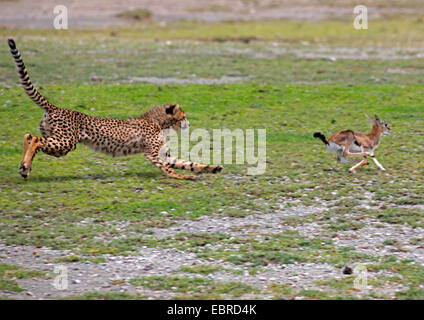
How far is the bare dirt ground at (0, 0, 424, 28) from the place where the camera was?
103 ft

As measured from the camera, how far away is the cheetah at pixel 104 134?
9742mm

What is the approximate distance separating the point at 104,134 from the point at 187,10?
83.6 ft

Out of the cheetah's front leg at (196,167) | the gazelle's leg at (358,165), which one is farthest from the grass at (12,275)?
the gazelle's leg at (358,165)

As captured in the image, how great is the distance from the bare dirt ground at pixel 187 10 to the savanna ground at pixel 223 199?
1275 centimetres

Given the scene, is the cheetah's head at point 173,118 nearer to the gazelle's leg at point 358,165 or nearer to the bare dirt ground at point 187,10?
the gazelle's leg at point 358,165

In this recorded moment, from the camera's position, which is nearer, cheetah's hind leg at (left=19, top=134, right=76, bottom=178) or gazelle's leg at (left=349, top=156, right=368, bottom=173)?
cheetah's hind leg at (left=19, top=134, right=76, bottom=178)

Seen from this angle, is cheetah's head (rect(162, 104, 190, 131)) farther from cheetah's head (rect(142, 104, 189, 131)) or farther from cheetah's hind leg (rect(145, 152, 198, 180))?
cheetah's hind leg (rect(145, 152, 198, 180))

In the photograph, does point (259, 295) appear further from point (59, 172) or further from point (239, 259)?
point (59, 172)

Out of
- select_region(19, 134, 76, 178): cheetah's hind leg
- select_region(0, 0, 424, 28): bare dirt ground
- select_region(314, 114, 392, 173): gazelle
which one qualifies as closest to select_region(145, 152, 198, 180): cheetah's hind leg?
select_region(19, 134, 76, 178): cheetah's hind leg

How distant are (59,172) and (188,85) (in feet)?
21.1

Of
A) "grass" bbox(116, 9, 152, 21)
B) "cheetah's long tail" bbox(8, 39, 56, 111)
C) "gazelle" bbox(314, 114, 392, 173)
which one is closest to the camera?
"cheetah's long tail" bbox(8, 39, 56, 111)

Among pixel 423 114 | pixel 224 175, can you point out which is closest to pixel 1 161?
pixel 224 175

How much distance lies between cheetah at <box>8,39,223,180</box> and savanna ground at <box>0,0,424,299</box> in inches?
12.9

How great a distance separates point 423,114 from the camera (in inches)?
558
